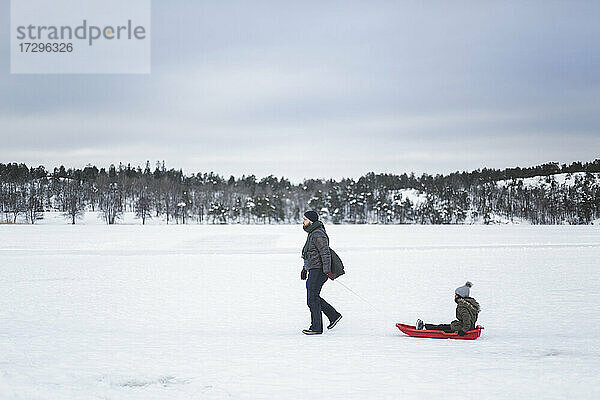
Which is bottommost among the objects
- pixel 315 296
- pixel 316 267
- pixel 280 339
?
pixel 280 339

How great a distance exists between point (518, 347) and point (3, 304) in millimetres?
9563

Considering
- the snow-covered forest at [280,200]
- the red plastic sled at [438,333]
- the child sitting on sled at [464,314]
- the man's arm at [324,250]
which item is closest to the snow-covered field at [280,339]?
the red plastic sled at [438,333]

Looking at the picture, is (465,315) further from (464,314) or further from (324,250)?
Result: (324,250)

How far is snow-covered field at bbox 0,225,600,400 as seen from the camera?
558 cm

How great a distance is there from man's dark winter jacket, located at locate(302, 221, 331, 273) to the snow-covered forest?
356 feet

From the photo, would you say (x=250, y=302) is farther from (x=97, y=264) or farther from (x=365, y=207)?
(x=365, y=207)

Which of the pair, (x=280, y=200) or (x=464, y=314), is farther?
(x=280, y=200)

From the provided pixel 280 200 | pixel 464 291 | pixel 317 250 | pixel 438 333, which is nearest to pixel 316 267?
pixel 317 250

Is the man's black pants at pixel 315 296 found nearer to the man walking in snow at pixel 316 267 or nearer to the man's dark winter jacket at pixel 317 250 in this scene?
the man walking in snow at pixel 316 267

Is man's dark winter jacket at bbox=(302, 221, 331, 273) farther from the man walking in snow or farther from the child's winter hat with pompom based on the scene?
the child's winter hat with pompom

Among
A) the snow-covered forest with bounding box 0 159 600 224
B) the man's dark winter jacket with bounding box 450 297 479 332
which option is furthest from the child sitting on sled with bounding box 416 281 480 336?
the snow-covered forest with bounding box 0 159 600 224

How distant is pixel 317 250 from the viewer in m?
8.33

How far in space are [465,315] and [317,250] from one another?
7.36 feet

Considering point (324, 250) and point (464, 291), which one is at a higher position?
point (324, 250)
